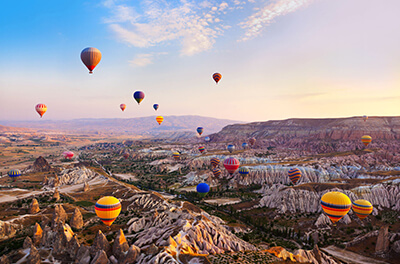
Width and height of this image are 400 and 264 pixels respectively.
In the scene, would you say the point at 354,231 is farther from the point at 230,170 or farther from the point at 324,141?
the point at 324,141

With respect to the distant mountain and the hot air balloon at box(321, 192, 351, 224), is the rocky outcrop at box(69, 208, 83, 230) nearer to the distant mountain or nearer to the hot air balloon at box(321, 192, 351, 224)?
the hot air balloon at box(321, 192, 351, 224)

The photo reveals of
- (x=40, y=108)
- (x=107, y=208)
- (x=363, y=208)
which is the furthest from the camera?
(x=40, y=108)

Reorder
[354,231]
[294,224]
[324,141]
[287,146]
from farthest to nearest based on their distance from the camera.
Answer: [287,146] → [324,141] → [294,224] → [354,231]

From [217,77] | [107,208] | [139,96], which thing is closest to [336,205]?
[107,208]

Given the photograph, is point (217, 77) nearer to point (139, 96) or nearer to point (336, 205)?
point (139, 96)

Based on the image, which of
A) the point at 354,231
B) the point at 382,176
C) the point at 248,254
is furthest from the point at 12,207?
the point at 382,176

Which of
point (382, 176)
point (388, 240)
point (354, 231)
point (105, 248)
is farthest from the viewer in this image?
point (382, 176)

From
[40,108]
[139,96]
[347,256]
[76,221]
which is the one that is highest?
[139,96]
